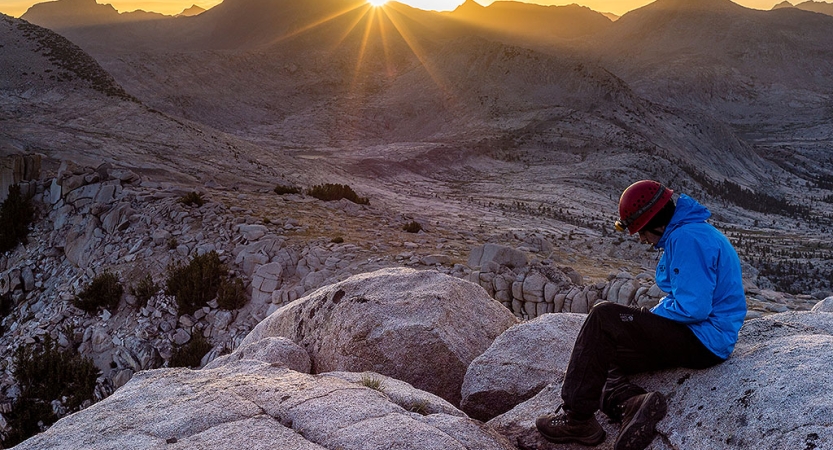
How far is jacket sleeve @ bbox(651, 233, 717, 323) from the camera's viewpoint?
4.08m

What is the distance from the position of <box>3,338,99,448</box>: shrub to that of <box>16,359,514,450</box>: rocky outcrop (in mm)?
8400

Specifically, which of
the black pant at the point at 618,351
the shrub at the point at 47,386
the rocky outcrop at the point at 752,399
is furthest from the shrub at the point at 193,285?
the black pant at the point at 618,351

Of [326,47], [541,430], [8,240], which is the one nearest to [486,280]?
[541,430]

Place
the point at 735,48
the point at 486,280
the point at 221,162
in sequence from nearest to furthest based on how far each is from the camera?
the point at 486,280, the point at 221,162, the point at 735,48

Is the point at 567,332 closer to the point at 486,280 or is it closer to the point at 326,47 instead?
the point at 486,280

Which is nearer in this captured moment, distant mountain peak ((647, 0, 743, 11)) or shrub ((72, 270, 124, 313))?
shrub ((72, 270, 124, 313))

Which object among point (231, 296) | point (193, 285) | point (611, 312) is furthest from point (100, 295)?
point (611, 312)

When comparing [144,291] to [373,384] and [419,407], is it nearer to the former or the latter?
[373,384]

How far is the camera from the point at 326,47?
91.6 m

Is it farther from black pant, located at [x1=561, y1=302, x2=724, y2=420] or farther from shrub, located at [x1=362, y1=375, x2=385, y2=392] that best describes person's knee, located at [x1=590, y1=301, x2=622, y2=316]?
shrub, located at [x1=362, y1=375, x2=385, y2=392]

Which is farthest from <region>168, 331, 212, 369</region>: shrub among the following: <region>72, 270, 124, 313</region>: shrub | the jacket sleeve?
the jacket sleeve

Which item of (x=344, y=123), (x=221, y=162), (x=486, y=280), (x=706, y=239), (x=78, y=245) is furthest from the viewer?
(x=344, y=123)

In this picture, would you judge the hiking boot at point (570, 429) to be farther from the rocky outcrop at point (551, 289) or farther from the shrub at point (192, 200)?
the shrub at point (192, 200)

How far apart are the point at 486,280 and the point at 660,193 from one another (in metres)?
8.21
